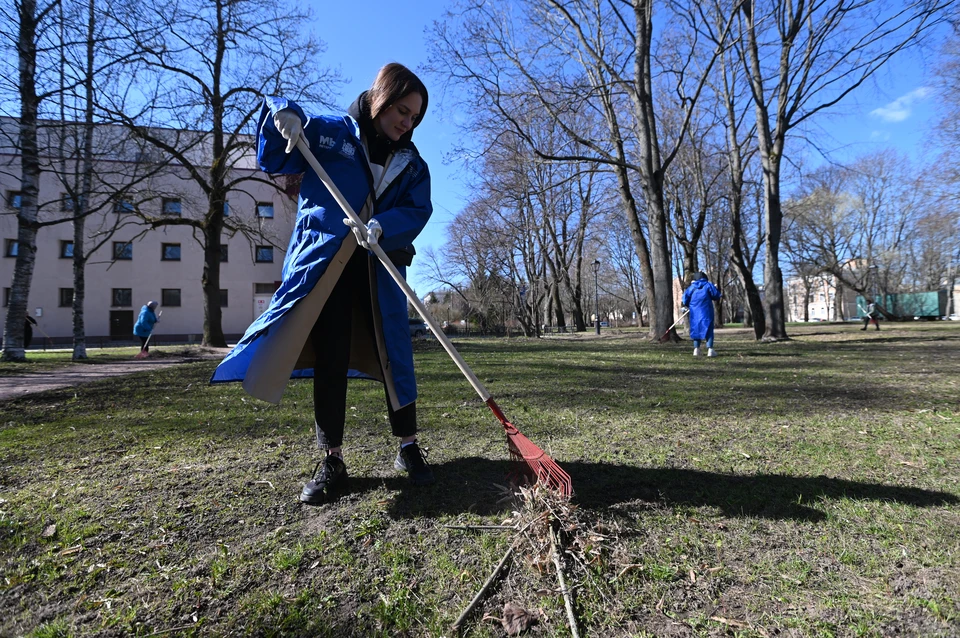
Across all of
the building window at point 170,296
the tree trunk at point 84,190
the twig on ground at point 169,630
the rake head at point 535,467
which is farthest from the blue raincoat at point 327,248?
the building window at point 170,296

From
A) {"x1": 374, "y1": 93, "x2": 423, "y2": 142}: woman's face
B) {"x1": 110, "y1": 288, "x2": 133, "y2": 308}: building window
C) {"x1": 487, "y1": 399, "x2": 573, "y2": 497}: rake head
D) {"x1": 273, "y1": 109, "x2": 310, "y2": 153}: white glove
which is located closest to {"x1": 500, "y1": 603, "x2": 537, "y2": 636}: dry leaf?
{"x1": 487, "y1": 399, "x2": 573, "y2": 497}: rake head

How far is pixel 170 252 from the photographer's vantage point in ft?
105

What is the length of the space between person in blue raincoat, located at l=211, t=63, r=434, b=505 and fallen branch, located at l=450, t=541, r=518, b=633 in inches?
31.9

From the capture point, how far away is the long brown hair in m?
2.48

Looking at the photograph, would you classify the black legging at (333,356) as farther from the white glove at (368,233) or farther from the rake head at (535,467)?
the rake head at (535,467)

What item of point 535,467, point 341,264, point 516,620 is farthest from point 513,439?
point 341,264

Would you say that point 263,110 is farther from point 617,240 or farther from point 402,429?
point 617,240

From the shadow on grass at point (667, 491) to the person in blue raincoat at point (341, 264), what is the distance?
182mm

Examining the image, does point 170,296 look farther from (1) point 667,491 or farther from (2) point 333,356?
(1) point 667,491

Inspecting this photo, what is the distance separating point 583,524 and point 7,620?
1879 mm

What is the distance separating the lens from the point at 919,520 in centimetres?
203

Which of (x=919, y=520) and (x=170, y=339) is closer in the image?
(x=919, y=520)

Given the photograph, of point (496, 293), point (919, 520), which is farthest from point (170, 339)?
point (919, 520)

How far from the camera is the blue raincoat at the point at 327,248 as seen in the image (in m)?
2.32
